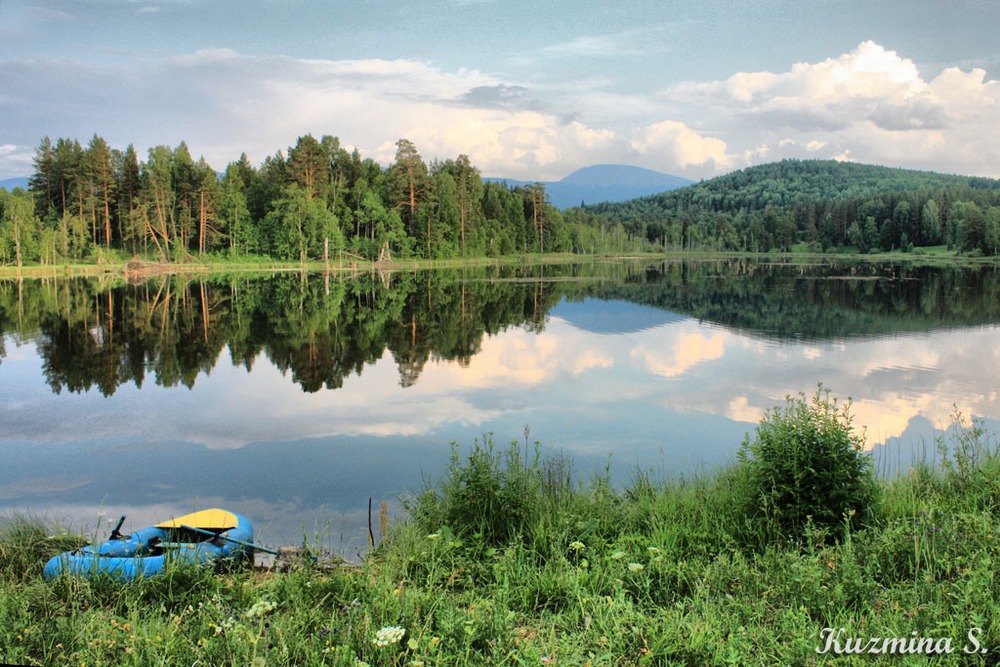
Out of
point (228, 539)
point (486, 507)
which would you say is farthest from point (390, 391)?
point (228, 539)

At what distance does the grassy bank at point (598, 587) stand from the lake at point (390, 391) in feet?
6.05

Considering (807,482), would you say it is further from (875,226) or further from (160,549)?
(875,226)

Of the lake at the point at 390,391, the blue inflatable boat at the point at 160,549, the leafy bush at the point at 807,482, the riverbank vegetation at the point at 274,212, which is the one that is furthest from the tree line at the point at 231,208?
the leafy bush at the point at 807,482

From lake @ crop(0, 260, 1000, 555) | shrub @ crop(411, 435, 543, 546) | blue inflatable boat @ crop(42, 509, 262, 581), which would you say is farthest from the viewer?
lake @ crop(0, 260, 1000, 555)

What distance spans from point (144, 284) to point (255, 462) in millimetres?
49432

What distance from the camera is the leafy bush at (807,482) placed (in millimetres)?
7156

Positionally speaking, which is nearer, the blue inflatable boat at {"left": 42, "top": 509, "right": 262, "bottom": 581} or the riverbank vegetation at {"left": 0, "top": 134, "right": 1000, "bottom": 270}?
the blue inflatable boat at {"left": 42, "top": 509, "right": 262, "bottom": 581}

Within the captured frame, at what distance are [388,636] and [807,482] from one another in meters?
4.76

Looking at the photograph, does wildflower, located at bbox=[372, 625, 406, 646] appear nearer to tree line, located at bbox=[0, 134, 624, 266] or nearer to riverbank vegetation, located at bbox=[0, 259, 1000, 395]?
riverbank vegetation, located at bbox=[0, 259, 1000, 395]

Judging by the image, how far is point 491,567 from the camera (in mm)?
6883

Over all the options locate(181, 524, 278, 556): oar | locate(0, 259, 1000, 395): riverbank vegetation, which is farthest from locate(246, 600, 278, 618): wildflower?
locate(0, 259, 1000, 395): riverbank vegetation

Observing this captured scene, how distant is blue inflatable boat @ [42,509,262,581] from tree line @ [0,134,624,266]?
6830 centimetres

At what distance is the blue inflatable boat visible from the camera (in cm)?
637

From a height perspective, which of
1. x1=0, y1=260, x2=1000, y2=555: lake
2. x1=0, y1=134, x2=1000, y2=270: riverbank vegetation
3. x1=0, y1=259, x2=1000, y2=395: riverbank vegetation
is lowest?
x1=0, y1=260, x2=1000, y2=555: lake
